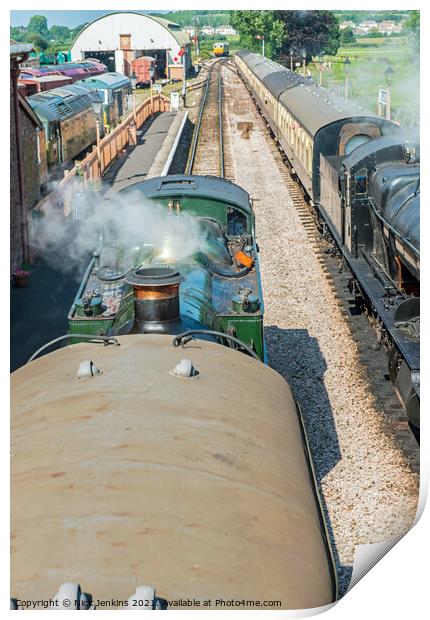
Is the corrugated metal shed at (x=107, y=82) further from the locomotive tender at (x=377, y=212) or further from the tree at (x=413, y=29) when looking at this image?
the tree at (x=413, y=29)

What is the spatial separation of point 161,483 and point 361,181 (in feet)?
32.4

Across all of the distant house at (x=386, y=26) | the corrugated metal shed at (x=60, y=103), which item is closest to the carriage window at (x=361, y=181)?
the distant house at (x=386, y=26)

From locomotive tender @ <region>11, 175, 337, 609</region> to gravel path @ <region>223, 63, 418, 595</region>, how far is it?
201cm

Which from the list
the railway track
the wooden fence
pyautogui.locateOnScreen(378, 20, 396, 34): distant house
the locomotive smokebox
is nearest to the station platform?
the wooden fence

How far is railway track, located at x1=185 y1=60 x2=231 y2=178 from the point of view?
87.9 feet

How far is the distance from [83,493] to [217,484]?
0.63 meters

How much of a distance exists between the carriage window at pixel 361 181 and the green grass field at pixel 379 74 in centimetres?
214

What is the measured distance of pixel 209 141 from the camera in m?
32.9

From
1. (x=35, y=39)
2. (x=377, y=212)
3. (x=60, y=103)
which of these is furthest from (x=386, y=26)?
(x=60, y=103)

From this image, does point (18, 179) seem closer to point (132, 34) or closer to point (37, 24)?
point (37, 24)

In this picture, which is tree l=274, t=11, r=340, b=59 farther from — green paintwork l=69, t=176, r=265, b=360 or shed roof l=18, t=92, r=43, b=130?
green paintwork l=69, t=176, r=265, b=360

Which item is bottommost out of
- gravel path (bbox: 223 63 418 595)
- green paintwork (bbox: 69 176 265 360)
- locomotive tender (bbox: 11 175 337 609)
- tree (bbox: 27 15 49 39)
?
gravel path (bbox: 223 63 418 595)
